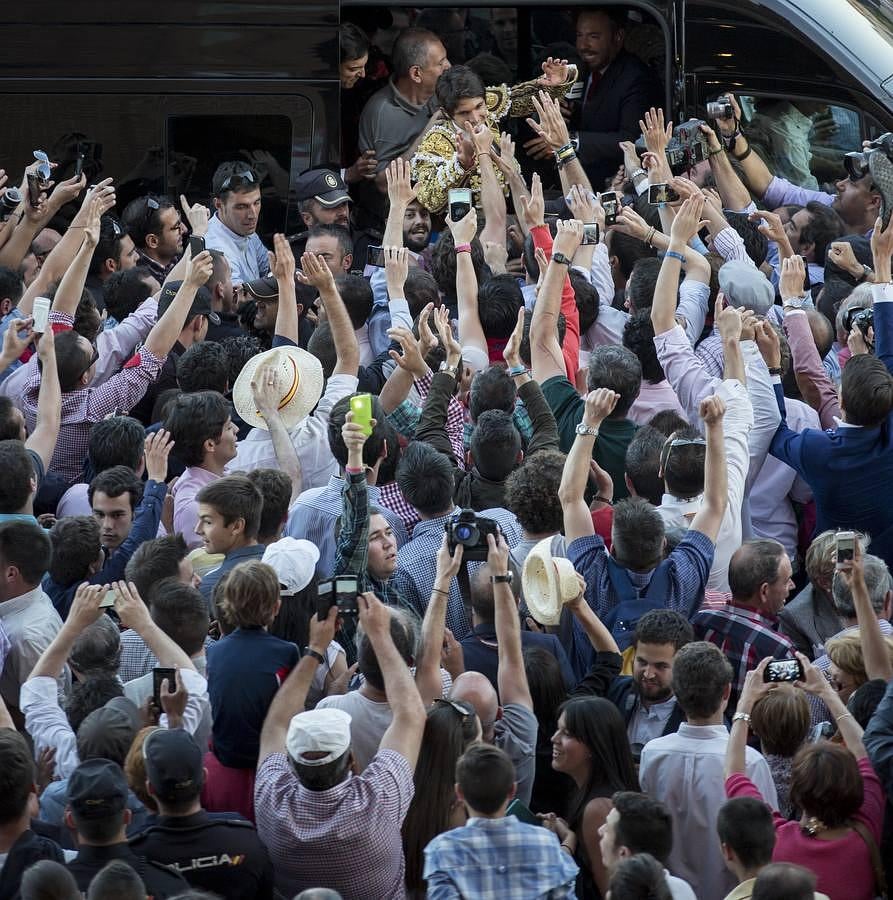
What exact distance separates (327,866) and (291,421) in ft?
8.43

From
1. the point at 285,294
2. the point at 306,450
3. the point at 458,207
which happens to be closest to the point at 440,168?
the point at 458,207

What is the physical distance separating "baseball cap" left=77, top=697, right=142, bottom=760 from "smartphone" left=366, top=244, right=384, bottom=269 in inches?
172

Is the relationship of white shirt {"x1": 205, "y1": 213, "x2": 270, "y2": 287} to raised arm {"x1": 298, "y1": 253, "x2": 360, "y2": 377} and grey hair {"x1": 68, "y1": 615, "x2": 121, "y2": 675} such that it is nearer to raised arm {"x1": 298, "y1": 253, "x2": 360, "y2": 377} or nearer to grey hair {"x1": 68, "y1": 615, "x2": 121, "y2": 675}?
raised arm {"x1": 298, "y1": 253, "x2": 360, "y2": 377}

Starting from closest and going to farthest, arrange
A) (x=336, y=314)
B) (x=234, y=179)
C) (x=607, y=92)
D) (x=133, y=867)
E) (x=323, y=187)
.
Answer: (x=133, y=867), (x=336, y=314), (x=234, y=179), (x=323, y=187), (x=607, y=92)

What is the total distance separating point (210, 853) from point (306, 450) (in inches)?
102

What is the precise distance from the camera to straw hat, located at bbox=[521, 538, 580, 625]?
17.8 ft

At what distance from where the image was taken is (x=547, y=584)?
5.49 metres

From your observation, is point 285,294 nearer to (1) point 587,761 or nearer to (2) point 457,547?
(2) point 457,547

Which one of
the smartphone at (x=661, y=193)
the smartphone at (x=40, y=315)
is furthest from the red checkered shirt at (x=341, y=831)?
the smartphone at (x=661, y=193)

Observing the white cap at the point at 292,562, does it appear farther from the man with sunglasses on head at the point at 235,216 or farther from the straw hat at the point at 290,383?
the man with sunglasses on head at the point at 235,216

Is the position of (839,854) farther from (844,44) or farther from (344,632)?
(844,44)

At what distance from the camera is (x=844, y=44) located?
31.1 ft

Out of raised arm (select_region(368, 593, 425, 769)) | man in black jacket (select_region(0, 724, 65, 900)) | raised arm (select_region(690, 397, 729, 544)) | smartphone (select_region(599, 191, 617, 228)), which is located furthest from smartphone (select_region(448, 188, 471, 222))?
man in black jacket (select_region(0, 724, 65, 900))

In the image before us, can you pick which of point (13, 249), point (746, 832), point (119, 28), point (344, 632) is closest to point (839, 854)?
point (746, 832)
